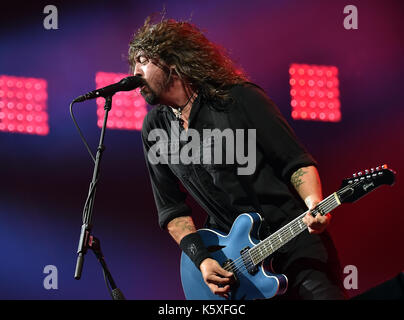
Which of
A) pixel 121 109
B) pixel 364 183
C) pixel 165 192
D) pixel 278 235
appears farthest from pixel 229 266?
pixel 121 109

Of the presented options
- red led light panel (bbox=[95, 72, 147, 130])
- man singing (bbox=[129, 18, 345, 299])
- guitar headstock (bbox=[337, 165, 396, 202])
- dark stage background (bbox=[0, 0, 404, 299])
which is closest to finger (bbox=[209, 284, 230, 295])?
man singing (bbox=[129, 18, 345, 299])

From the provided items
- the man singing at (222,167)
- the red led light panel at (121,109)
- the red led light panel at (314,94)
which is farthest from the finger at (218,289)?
the red led light panel at (314,94)

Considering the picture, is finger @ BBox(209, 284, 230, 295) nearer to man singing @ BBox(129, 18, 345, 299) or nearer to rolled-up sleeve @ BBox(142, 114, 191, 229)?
man singing @ BBox(129, 18, 345, 299)

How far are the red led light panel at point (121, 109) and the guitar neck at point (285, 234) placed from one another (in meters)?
1.84

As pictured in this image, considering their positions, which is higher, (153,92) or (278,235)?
(153,92)

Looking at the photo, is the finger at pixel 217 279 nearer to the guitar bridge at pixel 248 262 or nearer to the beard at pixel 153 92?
the guitar bridge at pixel 248 262

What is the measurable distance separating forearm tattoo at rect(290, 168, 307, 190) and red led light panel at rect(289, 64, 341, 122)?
1.75 meters

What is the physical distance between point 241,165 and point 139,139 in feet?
5.17

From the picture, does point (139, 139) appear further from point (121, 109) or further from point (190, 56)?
point (190, 56)

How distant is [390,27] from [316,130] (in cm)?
107

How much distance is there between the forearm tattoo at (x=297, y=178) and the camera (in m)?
2.19

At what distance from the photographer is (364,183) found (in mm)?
2018

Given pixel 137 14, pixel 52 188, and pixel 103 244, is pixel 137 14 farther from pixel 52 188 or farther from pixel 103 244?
pixel 103 244

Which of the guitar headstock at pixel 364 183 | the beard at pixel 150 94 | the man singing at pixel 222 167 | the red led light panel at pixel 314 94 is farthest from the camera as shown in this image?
the red led light panel at pixel 314 94
